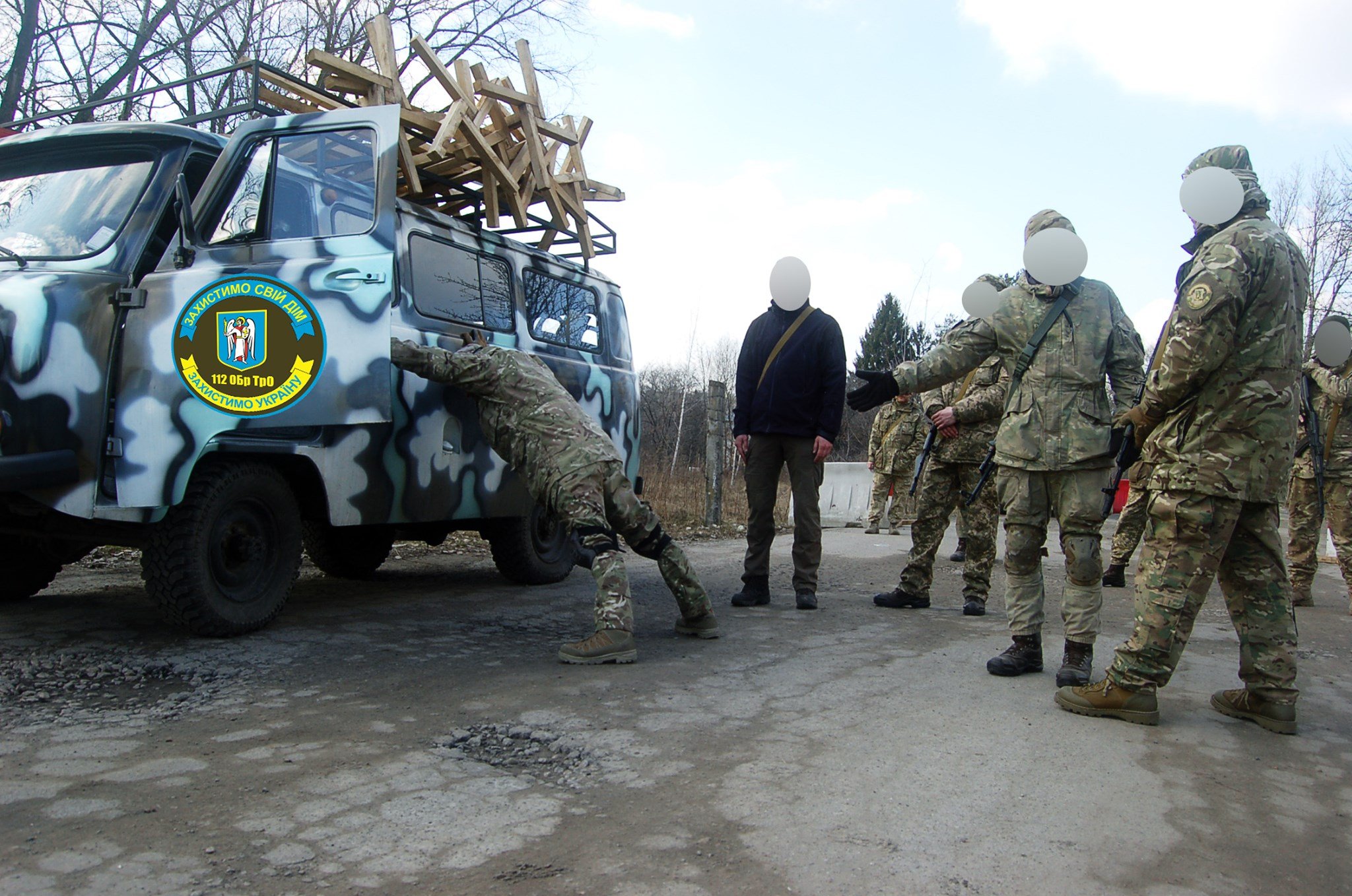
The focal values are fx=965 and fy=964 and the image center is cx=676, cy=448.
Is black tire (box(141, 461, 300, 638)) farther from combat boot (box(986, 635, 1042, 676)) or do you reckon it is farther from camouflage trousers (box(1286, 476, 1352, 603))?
camouflage trousers (box(1286, 476, 1352, 603))

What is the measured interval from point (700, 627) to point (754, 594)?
1147 millimetres

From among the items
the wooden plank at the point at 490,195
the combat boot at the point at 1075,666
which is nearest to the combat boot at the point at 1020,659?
the combat boot at the point at 1075,666

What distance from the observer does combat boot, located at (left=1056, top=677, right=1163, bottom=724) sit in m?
3.27

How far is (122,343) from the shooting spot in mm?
3686

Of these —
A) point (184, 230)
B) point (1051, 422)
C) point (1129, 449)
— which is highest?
point (184, 230)

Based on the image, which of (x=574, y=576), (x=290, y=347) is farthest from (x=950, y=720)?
(x=574, y=576)

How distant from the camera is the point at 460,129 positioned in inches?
193

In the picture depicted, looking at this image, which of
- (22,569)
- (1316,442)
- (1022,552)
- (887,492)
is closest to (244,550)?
(22,569)

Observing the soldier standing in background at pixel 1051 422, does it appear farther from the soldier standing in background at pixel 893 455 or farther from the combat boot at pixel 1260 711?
the soldier standing in background at pixel 893 455

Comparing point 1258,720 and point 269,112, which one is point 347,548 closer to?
point 269,112

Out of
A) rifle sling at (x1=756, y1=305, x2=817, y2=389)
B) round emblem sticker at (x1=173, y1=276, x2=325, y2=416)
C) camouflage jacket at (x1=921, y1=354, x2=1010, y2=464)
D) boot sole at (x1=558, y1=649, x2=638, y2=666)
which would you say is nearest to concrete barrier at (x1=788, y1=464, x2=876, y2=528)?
camouflage jacket at (x1=921, y1=354, x2=1010, y2=464)

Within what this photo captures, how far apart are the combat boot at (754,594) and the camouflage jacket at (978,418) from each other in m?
1.26

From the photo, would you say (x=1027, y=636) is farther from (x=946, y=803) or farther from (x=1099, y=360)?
(x=946, y=803)

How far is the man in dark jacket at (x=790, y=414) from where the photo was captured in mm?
Result: 5484
